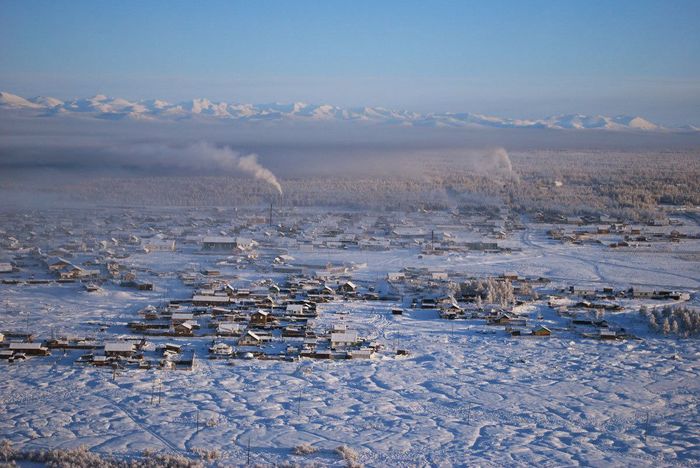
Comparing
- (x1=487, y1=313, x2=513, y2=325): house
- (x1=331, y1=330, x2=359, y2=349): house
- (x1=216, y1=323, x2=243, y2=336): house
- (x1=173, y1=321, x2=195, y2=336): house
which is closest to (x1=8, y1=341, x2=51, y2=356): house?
(x1=173, y1=321, x2=195, y2=336): house

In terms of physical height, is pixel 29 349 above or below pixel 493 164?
below

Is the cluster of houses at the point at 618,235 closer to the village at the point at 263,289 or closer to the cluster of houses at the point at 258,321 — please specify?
the village at the point at 263,289

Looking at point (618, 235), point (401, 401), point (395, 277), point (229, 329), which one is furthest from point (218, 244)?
point (618, 235)

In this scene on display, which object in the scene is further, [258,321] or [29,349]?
[258,321]

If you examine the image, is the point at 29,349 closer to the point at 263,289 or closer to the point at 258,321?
the point at 258,321

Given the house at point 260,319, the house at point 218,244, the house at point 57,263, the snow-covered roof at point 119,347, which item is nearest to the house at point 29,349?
the snow-covered roof at point 119,347

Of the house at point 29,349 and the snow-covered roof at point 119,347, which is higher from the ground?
the snow-covered roof at point 119,347

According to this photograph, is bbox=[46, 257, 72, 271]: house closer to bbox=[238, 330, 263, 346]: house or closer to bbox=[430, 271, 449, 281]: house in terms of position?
bbox=[238, 330, 263, 346]: house
